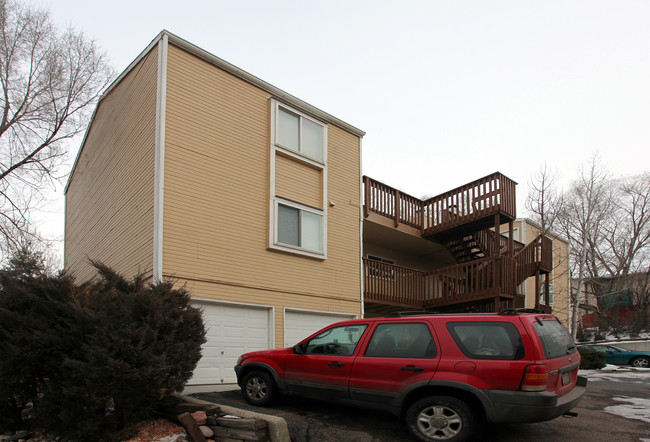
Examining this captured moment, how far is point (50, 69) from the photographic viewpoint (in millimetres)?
17047

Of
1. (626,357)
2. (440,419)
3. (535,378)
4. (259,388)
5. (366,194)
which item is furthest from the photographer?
(626,357)

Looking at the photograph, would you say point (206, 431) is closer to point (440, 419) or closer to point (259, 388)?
point (259, 388)

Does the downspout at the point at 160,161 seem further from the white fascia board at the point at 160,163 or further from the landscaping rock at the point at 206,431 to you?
the landscaping rock at the point at 206,431

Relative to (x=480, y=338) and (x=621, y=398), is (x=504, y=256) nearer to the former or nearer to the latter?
(x=621, y=398)

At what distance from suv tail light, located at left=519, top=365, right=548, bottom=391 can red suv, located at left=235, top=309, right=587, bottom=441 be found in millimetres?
10

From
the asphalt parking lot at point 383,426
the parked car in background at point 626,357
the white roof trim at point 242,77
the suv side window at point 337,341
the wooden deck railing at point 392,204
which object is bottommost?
the parked car in background at point 626,357

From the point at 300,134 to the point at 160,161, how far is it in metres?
4.08

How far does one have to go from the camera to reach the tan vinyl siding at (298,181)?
1226cm

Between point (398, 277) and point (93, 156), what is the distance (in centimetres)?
972

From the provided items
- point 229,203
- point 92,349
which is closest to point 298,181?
point 229,203

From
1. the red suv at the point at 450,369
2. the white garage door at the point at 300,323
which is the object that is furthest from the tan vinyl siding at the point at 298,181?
the red suv at the point at 450,369

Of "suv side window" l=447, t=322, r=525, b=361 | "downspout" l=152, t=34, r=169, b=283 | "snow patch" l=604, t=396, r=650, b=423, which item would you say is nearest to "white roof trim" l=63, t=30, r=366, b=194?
"downspout" l=152, t=34, r=169, b=283

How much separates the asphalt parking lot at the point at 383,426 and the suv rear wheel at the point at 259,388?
13 cm

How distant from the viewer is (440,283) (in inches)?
635
